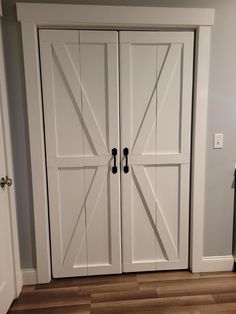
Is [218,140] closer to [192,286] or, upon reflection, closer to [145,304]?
[192,286]

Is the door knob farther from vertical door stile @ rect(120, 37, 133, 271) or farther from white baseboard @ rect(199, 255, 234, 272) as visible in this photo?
white baseboard @ rect(199, 255, 234, 272)

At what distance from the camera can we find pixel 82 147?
7.04 ft

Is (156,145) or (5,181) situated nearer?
(5,181)


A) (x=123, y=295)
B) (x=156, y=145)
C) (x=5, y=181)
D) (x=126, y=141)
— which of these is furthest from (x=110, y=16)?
(x=123, y=295)

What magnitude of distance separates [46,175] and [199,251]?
1487 millimetres

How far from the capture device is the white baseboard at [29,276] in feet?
7.27

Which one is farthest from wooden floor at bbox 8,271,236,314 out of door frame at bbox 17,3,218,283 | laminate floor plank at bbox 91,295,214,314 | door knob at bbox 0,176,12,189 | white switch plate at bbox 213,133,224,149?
white switch plate at bbox 213,133,224,149

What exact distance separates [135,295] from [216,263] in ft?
2.68

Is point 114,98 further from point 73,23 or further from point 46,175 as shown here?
point 46,175

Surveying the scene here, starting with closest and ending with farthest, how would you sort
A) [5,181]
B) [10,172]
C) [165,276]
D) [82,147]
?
[5,181], [10,172], [82,147], [165,276]

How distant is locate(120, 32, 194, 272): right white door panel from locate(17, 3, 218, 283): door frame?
0.22 feet

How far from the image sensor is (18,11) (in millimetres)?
1887

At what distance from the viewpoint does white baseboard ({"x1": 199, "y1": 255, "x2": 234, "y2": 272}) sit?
7.76 feet

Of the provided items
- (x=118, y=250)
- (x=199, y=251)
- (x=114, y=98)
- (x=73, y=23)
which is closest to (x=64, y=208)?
(x=118, y=250)
